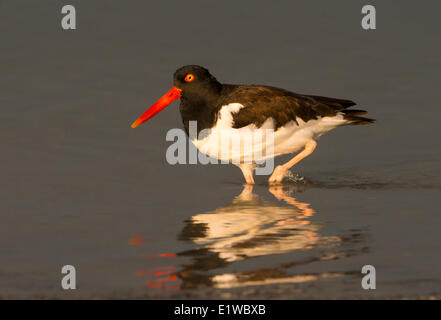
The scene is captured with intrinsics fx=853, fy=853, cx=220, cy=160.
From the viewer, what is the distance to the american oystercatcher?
9.45 meters

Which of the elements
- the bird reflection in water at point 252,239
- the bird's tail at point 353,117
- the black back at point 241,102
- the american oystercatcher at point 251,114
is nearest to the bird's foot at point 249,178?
the american oystercatcher at point 251,114

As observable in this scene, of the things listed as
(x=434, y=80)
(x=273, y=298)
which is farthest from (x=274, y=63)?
(x=273, y=298)

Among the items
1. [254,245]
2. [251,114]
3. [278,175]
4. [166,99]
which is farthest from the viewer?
[166,99]

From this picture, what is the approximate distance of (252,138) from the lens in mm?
9531

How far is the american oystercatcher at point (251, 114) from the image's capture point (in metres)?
9.45

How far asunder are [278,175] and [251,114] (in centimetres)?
→ 85

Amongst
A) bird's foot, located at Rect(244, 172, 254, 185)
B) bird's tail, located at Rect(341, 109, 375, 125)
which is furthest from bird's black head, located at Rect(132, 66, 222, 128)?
bird's tail, located at Rect(341, 109, 375, 125)

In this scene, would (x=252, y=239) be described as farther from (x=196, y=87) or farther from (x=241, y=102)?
(x=196, y=87)

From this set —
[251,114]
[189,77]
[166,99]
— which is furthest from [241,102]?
[166,99]

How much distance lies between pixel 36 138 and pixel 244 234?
4.71 m

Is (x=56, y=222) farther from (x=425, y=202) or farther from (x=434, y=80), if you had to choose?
(x=434, y=80)

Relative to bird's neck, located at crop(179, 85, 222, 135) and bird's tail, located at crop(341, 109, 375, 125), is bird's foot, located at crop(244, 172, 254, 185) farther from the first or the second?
bird's tail, located at crop(341, 109, 375, 125)

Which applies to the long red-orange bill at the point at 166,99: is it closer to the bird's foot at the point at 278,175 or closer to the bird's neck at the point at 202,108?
the bird's neck at the point at 202,108

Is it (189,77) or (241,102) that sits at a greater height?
(189,77)
